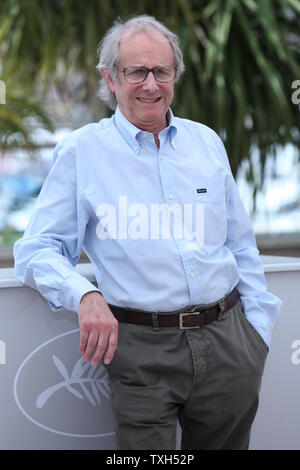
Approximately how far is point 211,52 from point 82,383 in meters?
2.54

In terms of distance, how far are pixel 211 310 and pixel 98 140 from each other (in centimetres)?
44

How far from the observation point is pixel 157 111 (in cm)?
137

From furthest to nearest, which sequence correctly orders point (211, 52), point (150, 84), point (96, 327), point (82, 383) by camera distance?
point (211, 52) < point (82, 383) < point (150, 84) < point (96, 327)

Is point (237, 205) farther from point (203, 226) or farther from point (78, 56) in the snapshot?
point (78, 56)

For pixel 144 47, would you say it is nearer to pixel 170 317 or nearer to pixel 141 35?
pixel 141 35

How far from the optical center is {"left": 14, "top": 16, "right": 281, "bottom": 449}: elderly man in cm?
128

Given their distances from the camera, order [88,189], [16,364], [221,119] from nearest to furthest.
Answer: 1. [88,189]
2. [16,364]
3. [221,119]

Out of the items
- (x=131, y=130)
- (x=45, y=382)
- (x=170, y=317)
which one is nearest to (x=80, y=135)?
(x=131, y=130)

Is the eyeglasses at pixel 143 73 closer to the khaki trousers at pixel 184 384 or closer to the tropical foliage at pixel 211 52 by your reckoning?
the khaki trousers at pixel 184 384

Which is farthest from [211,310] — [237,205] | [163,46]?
[163,46]

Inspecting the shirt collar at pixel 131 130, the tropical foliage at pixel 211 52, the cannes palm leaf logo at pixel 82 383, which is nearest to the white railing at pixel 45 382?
the cannes palm leaf logo at pixel 82 383

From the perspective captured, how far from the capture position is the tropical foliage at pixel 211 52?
3.63 metres

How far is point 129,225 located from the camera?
1304 mm

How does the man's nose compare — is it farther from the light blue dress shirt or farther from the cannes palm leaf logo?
the cannes palm leaf logo
